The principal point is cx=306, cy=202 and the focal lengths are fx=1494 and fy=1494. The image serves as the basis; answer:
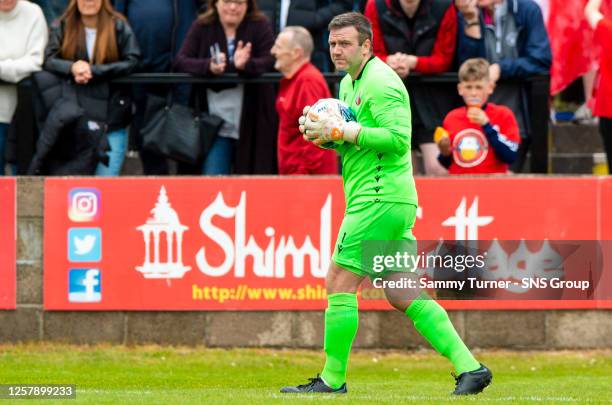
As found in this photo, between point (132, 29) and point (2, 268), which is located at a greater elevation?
point (132, 29)

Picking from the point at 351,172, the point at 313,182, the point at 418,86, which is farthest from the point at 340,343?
the point at 418,86

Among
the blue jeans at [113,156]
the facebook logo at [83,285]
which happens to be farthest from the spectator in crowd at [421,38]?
the facebook logo at [83,285]

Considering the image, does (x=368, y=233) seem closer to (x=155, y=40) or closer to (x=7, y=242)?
(x=7, y=242)

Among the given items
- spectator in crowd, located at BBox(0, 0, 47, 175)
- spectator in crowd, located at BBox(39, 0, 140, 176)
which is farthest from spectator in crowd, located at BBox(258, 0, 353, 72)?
spectator in crowd, located at BBox(0, 0, 47, 175)

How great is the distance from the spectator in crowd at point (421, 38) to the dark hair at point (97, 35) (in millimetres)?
2243

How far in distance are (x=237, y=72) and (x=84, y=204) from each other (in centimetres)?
→ 176

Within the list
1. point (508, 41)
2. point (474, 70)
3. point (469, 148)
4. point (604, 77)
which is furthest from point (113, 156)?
point (604, 77)

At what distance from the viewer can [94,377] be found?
37.1 feet

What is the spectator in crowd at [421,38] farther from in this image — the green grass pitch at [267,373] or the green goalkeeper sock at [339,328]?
the green goalkeeper sock at [339,328]

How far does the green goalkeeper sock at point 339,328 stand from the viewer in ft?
29.1

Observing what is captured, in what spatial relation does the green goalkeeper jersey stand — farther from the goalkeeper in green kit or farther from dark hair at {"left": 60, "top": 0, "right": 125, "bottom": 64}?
dark hair at {"left": 60, "top": 0, "right": 125, "bottom": 64}

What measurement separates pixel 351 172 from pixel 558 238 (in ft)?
14.4

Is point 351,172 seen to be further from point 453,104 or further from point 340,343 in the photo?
point 453,104

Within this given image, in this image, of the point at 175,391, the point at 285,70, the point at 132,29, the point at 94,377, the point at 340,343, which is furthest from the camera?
the point at 132,29
